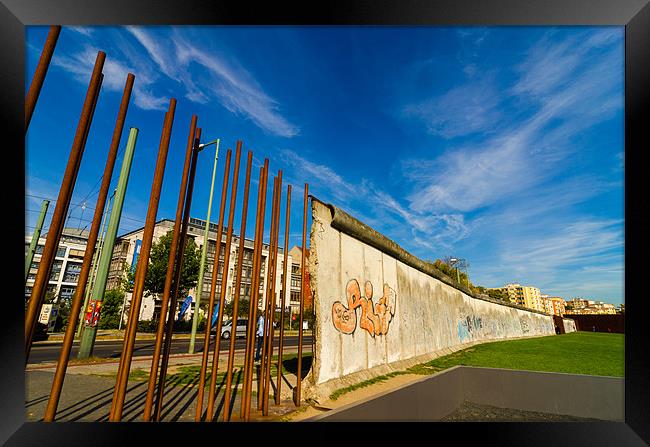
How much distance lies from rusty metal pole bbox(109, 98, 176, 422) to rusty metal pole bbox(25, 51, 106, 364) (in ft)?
1.88

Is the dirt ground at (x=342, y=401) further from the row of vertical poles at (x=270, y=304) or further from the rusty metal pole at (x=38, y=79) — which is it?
the rusty metal pole at (x=38, y=79)

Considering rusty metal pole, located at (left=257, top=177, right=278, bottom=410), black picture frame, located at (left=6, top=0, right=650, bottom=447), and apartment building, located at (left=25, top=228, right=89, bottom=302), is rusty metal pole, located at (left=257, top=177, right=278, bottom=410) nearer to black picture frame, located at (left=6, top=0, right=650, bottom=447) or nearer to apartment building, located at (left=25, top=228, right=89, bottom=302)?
black picture frame, located at (left=6, top=0, right=650, bottom=447)

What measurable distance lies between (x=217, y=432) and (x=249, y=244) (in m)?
46.3

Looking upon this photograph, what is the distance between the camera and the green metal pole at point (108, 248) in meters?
9.16

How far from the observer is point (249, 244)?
157ft

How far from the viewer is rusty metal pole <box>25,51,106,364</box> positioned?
2.16m

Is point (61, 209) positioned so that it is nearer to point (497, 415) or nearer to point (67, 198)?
point (67, 198)

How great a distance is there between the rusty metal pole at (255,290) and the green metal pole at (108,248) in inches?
291

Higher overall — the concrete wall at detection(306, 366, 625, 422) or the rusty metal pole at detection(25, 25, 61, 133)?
the rusty metal pole at detection(25, 25, 61, 133)

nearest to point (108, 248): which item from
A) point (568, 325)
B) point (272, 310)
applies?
point (272, 310)

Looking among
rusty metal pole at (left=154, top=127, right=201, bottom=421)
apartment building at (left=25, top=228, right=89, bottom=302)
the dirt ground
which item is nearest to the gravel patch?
the dirt ground
